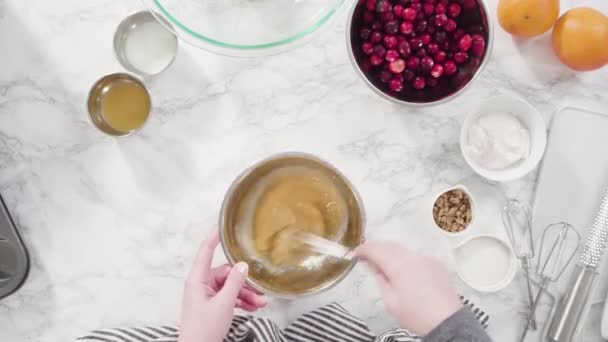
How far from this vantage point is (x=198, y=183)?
914mm

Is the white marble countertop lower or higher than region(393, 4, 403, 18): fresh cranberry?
lower

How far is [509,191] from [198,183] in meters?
0.50

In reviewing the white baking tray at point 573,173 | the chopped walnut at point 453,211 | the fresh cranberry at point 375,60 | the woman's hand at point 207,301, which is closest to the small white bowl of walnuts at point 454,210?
the chopped walnut at point 453,211

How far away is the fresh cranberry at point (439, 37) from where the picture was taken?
85cm

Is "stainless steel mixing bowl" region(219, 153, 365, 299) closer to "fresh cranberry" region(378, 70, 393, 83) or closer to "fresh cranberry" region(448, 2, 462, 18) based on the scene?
"fresh cranberry" region(378, 70, 393, 83)

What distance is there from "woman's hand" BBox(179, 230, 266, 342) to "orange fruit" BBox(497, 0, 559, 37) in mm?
527

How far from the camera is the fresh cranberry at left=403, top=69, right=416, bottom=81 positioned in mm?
852

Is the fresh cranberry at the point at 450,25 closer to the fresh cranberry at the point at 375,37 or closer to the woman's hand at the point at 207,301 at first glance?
the fresh cranberry at the point at 375,37

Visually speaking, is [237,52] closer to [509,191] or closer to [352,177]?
[352,177]

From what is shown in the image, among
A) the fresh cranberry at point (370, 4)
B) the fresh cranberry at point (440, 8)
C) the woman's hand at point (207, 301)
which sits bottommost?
the woman's hand at point (207, 301)

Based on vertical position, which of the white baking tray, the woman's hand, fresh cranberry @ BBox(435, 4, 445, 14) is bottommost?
the woman's hand

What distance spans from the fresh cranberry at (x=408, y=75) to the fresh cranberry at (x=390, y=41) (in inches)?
1.7

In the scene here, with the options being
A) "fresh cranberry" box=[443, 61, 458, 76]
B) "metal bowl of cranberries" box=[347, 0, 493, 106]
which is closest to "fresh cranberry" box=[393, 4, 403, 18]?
"metal bowl of cranberries" box=[347, 0, 493, 106]

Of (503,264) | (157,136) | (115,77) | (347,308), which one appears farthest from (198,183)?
(503,264)
